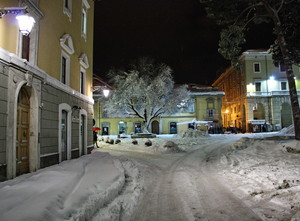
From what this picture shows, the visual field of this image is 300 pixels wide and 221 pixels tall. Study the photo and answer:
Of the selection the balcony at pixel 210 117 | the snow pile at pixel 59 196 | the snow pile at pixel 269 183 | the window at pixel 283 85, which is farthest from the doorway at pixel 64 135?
the window at pixel 283 85

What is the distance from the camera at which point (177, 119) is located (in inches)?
1887

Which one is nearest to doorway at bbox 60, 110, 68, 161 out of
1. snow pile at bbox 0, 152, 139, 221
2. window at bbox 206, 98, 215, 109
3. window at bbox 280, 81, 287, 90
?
snow pile at bbox 0, 152, 139, 221

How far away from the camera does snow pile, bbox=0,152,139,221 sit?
4.12m

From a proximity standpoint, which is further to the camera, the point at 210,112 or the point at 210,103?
the point at 210,103

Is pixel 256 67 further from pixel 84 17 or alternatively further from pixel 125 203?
pixel 125 203

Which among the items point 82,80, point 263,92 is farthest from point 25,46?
point 263,92

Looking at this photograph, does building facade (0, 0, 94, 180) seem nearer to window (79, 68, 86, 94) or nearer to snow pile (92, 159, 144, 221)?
window (79, 68, 86, 94)

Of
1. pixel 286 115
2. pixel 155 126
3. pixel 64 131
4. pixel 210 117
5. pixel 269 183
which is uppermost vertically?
pixel 286 115

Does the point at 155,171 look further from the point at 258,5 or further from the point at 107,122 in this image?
the point at 107,122

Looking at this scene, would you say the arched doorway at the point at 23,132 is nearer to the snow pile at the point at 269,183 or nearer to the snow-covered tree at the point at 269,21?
the snow pile at the point at 269,183

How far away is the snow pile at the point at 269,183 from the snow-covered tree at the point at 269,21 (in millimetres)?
5228

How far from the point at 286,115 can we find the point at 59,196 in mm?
52680

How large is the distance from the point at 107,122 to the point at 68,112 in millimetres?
35068

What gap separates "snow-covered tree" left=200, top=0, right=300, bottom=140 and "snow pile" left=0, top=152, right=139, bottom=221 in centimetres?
1252
